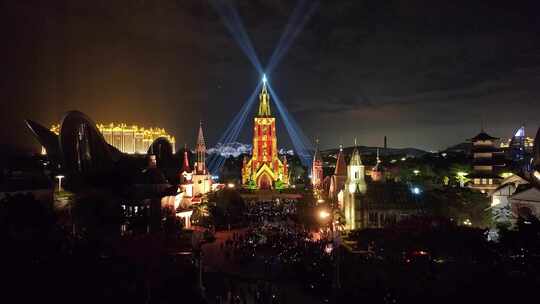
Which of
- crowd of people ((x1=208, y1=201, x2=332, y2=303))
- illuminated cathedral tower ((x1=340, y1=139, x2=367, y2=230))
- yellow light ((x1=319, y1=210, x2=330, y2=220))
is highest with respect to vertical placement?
illuminated cathedral tower ((x1=340, y1=139, x2=367, y2=230))

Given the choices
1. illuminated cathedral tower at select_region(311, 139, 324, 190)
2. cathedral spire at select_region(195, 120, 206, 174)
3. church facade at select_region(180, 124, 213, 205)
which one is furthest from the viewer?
illuminated cathedral tower at select_region(311, 139, 324, 190)

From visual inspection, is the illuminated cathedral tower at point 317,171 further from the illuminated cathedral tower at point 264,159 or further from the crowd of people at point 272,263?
the crowd of people at point 272,263

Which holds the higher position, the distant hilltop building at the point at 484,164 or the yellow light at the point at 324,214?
the distant hilltop building at the point at 484,164

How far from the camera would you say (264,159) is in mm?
75688

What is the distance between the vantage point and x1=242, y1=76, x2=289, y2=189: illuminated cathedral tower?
7162 cm

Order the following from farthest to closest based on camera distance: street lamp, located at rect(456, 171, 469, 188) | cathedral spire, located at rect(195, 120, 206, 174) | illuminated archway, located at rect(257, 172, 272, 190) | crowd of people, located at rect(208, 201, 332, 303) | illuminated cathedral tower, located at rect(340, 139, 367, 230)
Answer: illuminated archway, located at rect(257, 172, 272, 190), cathedral spire, located at rect(195, 120, 206, 174), street lamp, located at rect(456, 171, 469, 188), illuminated cathedral tower, located at rect(340, 139, 367, 230), crowd of people, located at rect(208, 201, 332, 303)

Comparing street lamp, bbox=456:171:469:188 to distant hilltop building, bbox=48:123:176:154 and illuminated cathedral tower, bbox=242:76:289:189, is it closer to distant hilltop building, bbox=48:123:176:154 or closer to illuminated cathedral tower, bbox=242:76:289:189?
illuminated cathedral tower, bbox=242:76:289:189

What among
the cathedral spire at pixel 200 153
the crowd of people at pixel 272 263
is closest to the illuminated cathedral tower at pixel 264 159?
the cathedral spire at pixel 200 153

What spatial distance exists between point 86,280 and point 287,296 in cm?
849

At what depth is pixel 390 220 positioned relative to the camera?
33688 mm

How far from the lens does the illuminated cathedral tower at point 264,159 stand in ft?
235

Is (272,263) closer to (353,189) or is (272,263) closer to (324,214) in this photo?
(324,214)

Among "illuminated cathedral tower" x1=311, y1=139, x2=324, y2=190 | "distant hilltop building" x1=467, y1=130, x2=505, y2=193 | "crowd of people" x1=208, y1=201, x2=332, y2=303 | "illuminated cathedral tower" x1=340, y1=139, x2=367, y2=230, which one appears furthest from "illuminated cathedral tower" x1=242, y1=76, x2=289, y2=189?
"crowd of people" x1=208, y1=201, x2=332, y2=303

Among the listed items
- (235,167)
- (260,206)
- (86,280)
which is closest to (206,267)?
(86,280)
